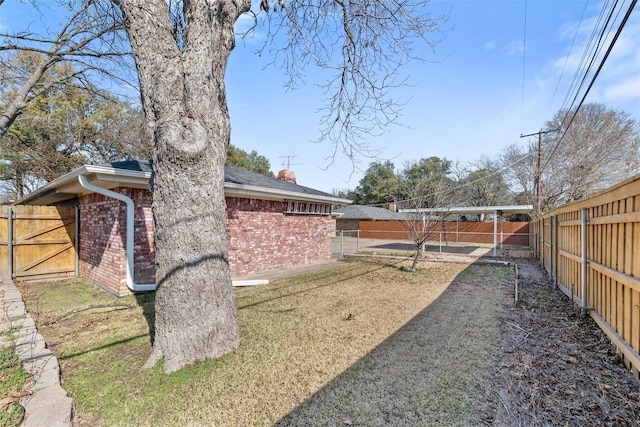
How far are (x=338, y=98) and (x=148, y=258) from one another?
5183 millimetres

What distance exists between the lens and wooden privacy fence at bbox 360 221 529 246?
70.2 ft

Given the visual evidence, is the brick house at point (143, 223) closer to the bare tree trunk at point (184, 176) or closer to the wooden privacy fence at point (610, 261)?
the bare tree trunk at point (184, 176)

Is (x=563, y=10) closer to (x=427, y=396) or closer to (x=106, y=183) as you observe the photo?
(x=427, y=396)

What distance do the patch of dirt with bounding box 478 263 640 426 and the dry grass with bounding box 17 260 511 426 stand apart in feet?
0.75

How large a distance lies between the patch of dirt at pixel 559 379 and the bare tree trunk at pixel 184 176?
2803 mm

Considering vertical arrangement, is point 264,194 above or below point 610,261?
above

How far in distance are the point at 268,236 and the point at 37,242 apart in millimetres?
5966

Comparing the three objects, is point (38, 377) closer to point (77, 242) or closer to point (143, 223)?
point (143, 223)

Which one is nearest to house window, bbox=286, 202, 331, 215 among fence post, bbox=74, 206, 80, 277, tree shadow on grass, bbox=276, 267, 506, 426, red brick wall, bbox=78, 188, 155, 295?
red brick wall, bbox=78, 188, 155, 295

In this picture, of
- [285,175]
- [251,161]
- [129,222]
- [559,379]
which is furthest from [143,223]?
[251,161]

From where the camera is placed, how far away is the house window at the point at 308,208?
10.2 m

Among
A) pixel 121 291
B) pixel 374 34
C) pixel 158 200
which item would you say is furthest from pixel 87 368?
pixel 374 34

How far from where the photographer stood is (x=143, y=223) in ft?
20.6

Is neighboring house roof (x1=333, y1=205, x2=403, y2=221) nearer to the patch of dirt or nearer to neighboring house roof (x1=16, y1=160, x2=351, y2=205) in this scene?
neighboring house roof (x1=16, y1=160, x2=351, y2=205)
